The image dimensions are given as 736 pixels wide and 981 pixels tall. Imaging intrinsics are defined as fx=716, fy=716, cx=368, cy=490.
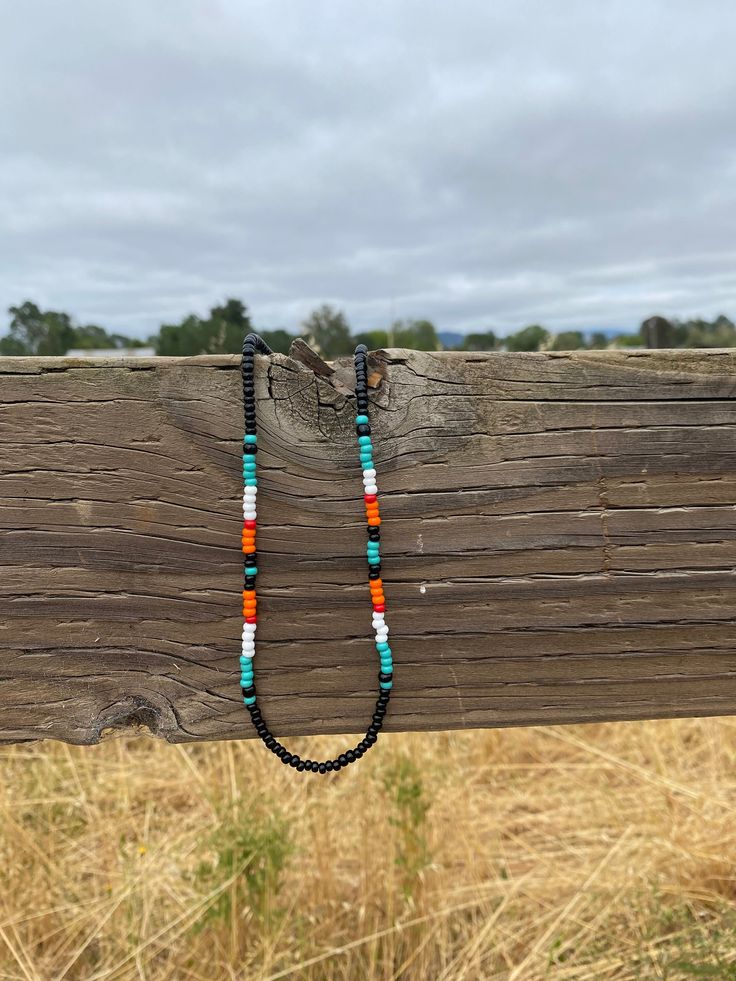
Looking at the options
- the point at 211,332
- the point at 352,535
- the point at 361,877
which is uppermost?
the point at 211,332

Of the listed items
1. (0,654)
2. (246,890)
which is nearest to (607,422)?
(0,654)

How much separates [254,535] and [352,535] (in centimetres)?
14

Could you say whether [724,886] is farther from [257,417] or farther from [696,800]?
[257,417]

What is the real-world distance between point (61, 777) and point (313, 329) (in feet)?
9.28

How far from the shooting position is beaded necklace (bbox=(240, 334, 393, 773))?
101 cm

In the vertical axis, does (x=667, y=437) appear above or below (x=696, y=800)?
above

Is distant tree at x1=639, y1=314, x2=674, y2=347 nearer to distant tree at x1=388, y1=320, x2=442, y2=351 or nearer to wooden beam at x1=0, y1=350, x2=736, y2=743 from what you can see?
distant tree at x1=388, y1=320, x2=442, y2=351

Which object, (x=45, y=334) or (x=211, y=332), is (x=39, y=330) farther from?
(x=211, y=332)

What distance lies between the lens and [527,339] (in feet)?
14.7

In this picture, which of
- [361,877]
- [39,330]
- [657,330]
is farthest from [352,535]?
[657,330]

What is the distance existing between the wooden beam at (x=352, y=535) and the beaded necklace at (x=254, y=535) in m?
0.02

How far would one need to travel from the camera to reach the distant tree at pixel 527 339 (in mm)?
4301

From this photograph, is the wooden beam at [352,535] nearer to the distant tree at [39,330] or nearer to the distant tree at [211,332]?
the distant tree at [211,332]

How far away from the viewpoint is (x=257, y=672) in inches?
42.6
